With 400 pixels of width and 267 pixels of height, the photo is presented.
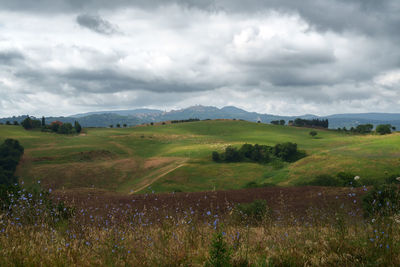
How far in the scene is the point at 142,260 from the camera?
5398 millimetres

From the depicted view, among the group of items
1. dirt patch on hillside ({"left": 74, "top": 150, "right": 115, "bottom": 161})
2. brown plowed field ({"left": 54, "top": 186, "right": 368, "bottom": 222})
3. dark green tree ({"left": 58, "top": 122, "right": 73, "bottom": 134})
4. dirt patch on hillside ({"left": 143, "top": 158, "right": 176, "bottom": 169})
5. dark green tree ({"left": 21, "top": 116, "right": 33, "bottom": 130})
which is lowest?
dirt patch on hillside ({"left": 143, "top": 158, "right": 176, "bottom": 169})

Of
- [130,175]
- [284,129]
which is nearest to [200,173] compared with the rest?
[130,175]

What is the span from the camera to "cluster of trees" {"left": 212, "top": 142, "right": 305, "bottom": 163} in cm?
6495

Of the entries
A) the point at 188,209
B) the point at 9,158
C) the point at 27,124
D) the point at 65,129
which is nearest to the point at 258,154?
the point at 188,209

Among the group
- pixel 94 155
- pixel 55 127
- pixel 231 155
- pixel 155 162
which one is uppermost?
pixel 55 127

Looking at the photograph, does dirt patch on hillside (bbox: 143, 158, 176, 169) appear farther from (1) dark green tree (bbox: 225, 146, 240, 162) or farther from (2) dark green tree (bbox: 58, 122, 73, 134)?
(2) dark green tree (bbox: 58, 122, 73, 134)

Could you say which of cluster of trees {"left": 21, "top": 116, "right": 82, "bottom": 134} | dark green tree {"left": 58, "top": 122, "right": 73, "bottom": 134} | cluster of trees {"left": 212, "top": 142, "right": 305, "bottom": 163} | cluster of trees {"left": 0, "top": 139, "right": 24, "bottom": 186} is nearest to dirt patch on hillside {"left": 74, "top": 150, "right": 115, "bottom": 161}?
cluster of trees {"left": 0, "top": 139, "right": 24, "bottom": 186}

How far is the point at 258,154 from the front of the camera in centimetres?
6631

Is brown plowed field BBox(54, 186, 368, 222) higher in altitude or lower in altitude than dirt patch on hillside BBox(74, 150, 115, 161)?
higher

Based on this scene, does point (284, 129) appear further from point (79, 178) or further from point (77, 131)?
point (79, 178)

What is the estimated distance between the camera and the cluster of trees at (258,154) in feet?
213

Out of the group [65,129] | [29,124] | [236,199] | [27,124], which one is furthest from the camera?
[29,124]

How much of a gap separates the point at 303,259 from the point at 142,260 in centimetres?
320

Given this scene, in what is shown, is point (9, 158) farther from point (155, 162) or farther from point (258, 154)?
point (258, 154)
